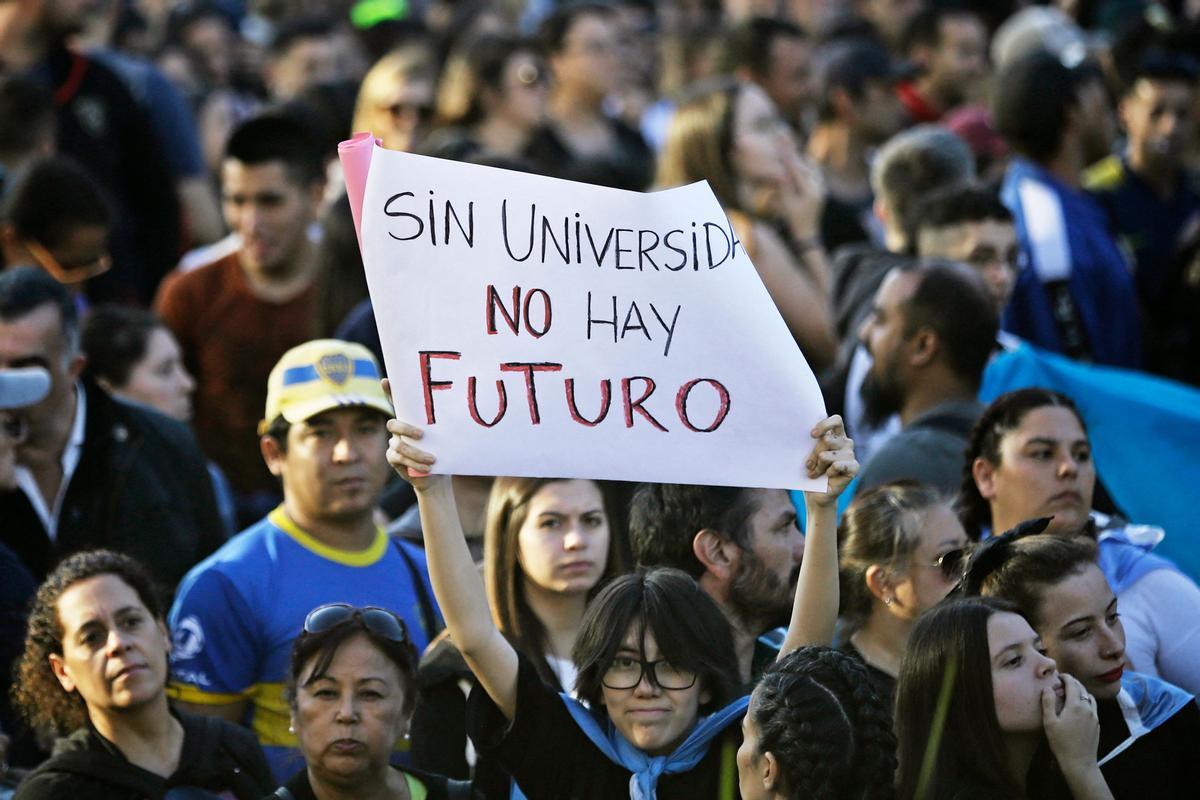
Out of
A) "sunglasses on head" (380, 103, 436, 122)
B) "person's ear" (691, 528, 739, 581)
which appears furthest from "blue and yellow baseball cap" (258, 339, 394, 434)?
"sunglasses on head" (380, 103, 436, 122)

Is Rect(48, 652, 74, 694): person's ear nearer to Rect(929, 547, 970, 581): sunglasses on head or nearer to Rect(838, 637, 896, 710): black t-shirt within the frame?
Rect(838, 637, 896, 710): black t-shirt

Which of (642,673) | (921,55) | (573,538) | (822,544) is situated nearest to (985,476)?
(573,538)

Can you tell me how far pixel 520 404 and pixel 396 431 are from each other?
0.24m

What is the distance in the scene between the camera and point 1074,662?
4.07 m

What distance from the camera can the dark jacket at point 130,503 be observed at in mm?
5418

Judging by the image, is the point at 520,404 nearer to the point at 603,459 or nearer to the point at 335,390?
the point at 603,459

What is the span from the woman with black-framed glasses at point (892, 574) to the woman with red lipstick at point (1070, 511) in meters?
0.29

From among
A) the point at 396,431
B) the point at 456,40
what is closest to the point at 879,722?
the point at 396,431

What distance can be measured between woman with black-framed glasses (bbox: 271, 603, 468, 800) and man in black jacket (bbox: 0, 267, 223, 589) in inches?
54.1

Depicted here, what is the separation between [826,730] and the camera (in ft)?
11.2

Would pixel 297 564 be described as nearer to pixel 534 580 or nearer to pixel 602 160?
pixel 534 580

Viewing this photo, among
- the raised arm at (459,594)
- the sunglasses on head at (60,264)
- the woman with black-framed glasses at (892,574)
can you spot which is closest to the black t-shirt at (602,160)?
the sunglasses on head at (60,264)

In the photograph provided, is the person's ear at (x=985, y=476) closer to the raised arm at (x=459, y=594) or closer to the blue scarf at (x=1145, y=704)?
the blue scarf at (x=1145, y=704)

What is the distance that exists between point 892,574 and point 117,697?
1.75 metres
